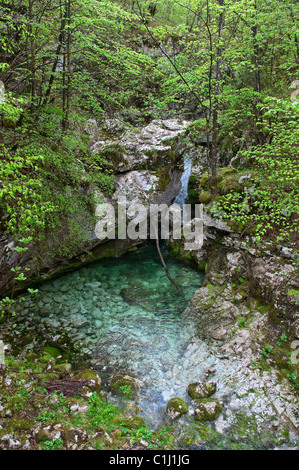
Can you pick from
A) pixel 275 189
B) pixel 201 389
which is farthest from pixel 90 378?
pixel 275 189

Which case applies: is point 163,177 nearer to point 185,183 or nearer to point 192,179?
point 185,183

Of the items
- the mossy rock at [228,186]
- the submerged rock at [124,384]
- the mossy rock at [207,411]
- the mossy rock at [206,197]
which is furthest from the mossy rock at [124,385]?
the mossy rock at [228,186]

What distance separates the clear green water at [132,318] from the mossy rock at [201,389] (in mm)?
253

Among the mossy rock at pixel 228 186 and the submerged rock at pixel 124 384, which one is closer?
the submerged rock at pixel 124 384

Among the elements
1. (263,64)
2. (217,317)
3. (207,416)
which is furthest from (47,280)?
(263,64)

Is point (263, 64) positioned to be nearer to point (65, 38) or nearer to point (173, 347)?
point (65, 38)

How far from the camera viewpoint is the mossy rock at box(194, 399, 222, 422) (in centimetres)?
520

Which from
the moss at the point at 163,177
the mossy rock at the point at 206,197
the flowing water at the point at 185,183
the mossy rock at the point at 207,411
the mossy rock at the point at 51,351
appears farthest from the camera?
the flowing water at the point at 185,183

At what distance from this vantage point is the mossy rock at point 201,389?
5.70 metres

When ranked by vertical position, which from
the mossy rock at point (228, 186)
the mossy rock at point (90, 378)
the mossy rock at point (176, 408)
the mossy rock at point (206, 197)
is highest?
the mossy rock at point (228, 186)

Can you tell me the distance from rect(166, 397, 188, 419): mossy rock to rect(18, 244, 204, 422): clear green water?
0.86ft

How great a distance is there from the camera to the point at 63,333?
7.48m

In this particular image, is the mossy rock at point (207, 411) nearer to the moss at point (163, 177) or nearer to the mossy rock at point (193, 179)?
the moss at point (163, 177)

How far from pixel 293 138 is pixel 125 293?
24.6ft
